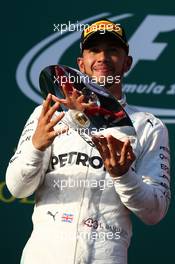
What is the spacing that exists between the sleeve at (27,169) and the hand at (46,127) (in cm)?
3

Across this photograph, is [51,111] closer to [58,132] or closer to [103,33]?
[58,132]

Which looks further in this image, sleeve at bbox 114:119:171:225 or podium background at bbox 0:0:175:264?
podium background at bbox 0:0:175:264

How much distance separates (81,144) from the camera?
197 centimetres

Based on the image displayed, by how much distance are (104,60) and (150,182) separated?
0.34 meters

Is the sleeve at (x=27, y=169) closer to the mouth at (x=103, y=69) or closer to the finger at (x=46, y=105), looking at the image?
the finger at (x=46, y=105)

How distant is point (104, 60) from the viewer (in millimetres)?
2020

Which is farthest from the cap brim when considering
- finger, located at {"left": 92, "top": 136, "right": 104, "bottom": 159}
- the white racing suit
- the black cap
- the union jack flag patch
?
the union jack flag patch

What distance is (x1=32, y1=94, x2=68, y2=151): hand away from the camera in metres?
1.84

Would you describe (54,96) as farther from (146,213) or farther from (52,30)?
(52,30)

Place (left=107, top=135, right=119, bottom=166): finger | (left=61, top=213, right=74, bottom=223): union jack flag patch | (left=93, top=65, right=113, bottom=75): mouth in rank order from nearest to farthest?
(left=107, top=135, right=119, bottom=166): finger < (left=61, top=213, right=74, bottom=223): union jack flag patch < (left=93, top=65, right=113, bottom=75): mouth

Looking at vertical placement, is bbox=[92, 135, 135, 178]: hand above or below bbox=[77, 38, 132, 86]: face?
below

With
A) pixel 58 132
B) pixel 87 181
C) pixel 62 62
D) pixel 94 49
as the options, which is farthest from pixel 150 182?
pixel 62 62

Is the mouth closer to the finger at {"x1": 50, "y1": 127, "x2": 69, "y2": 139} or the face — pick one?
the face

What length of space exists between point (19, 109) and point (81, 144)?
1023mm
